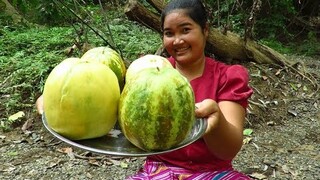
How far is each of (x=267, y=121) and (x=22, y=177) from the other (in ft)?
7.81

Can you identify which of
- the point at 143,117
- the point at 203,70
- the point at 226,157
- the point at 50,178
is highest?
the point at 143,117

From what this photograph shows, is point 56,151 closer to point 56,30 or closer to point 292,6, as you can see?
point 56,30

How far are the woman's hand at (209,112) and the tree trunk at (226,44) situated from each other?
2.89m

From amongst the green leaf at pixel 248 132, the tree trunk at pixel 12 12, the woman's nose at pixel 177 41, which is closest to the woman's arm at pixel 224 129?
the woman's nose at pixel 177 41

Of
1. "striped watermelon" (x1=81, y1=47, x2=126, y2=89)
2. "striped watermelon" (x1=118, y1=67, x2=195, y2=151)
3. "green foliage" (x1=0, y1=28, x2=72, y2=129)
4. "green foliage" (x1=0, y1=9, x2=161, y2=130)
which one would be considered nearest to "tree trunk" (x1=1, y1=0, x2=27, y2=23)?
"green foliage" (x1=0, y1=9, x2=161, y2=130)

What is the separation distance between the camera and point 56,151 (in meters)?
3.69

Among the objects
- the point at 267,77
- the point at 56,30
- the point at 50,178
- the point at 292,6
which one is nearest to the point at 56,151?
the point at 50,178

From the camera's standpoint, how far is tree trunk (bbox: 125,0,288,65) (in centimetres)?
445

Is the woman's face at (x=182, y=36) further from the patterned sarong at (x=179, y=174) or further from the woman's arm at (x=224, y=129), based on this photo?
the patterned sarong at (x=179, y=174)

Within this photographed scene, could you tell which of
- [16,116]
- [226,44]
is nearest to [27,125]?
[16,116]

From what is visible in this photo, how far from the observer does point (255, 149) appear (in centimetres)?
384

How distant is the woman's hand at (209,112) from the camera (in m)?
1.48

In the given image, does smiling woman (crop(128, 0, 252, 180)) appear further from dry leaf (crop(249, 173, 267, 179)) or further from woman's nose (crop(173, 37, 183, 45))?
dry leaf (crop(249, 173, 267, 179))

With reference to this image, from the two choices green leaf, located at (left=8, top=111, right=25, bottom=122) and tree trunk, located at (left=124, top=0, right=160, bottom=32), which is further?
tree trunk, located at (left=124, top=0, right=160, bottom=32)
